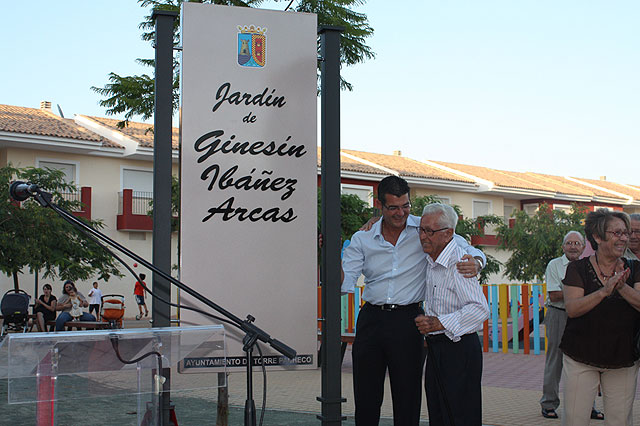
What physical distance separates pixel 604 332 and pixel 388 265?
1350 mm

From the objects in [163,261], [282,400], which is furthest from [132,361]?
[282,400]

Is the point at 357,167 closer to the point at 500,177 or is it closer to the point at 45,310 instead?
the point at 500,177

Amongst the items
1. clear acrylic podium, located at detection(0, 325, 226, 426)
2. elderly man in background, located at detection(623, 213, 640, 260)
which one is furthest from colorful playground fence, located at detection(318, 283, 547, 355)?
clear acrylic podium, located at detection(0, 325, 226, 426)

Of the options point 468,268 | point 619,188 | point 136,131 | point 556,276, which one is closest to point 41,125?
point 136,131

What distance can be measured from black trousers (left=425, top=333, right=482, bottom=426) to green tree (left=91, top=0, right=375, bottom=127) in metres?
7.44

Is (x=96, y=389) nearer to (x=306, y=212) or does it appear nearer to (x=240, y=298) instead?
(x=240, y=298)

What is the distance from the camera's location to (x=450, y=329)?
4.32 m

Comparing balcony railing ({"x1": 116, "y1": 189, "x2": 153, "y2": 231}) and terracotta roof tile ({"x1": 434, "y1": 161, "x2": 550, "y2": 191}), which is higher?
terracotta roof tile ({"x1": 434, "y1": 161, "x2": 550, "y2": 191})

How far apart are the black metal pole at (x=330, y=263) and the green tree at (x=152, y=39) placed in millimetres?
6279

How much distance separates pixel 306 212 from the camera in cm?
505

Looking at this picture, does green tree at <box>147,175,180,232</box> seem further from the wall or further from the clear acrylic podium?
the wall

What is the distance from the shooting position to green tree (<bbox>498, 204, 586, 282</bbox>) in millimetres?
32812

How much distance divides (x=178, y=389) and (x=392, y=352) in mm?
1853

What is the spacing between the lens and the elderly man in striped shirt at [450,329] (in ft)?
14.3
